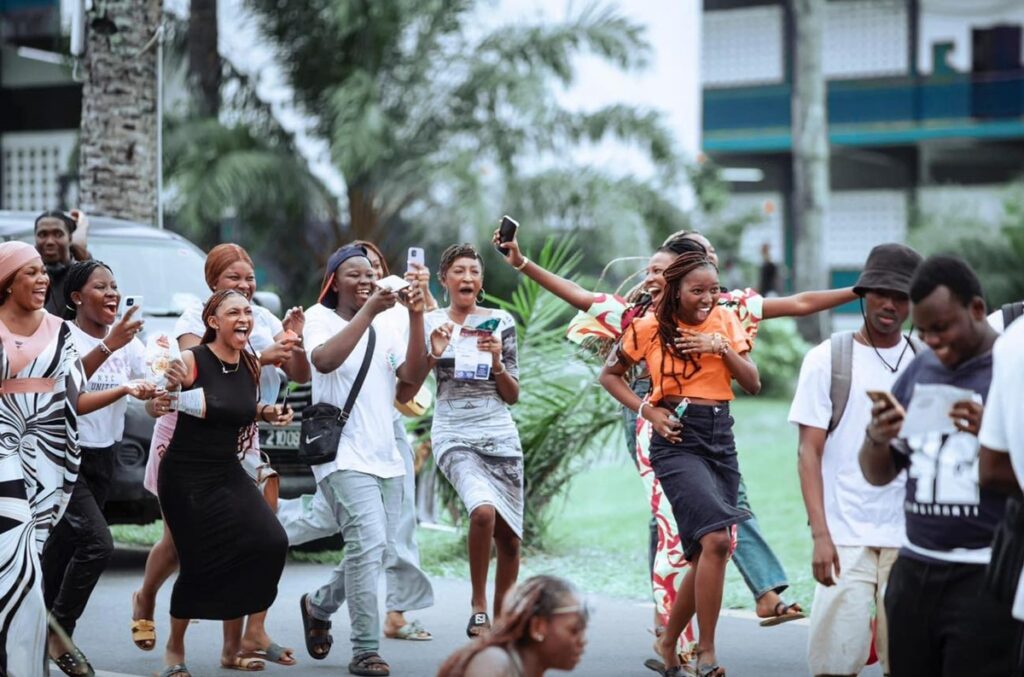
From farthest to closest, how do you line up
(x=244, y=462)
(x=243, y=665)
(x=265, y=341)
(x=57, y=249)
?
(x=57, y=249), (x=265, y=341), (x=244, y=462), (x=243, y=665)

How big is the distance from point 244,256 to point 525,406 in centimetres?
334

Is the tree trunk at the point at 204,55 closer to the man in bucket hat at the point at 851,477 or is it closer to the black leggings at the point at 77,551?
the black leggings at the point at 77,551

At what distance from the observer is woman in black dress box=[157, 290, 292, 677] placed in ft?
23.1

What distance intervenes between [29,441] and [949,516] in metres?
3.82

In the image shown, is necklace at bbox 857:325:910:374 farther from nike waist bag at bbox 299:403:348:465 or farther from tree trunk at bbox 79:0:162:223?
tree trunk at bbox 79:0:162:223

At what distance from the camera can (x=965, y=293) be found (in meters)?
4.77

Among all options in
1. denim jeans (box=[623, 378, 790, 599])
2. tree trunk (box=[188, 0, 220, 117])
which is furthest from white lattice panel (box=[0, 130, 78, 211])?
denim jeans (box=[623, 378, 790, 599])

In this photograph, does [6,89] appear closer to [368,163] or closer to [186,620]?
[368,163]

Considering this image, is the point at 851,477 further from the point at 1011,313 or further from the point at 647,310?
the point at 647,310

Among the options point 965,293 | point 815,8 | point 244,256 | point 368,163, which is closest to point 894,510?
point 965,293

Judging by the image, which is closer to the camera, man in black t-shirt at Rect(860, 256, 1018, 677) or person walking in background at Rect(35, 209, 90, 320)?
man in black t-shirt at Rect(860, 256, 1018, 677)

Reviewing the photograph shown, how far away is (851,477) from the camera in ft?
19.5

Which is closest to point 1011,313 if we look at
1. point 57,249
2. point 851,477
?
point 851,477

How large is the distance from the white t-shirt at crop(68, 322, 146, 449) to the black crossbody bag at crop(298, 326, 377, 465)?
904 millimetres
